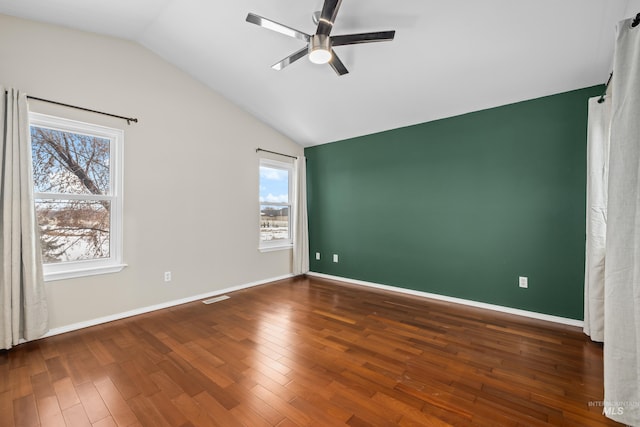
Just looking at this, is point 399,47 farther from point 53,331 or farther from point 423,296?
point 53,331

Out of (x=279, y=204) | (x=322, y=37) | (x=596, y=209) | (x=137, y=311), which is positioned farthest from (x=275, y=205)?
(x=596, y=209)

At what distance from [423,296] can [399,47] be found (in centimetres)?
306

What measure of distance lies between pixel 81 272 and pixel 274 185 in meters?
2.84

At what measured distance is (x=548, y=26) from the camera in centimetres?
218

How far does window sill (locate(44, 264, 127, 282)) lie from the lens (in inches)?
104

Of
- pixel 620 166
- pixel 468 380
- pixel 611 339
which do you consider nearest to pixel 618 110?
pixel 620 166

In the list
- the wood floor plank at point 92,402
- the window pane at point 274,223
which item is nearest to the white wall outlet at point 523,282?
the window pane at point 274,223

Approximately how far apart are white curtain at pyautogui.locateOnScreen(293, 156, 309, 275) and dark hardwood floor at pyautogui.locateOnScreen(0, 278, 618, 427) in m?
1.93

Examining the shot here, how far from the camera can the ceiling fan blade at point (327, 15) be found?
5.90 feet

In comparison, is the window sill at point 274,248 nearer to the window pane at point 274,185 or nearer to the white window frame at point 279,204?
the white window frame at point 279,204

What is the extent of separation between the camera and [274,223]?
4.90m

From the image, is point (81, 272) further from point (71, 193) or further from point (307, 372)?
point (307, 372)

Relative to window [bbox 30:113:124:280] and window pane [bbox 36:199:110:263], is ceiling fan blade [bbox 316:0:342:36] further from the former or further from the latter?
window pane [bbox 36:199:110:263]

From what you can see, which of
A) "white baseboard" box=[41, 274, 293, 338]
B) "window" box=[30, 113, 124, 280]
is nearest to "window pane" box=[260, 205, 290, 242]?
"white baseboard" box=[41, 274, 293, 338]
